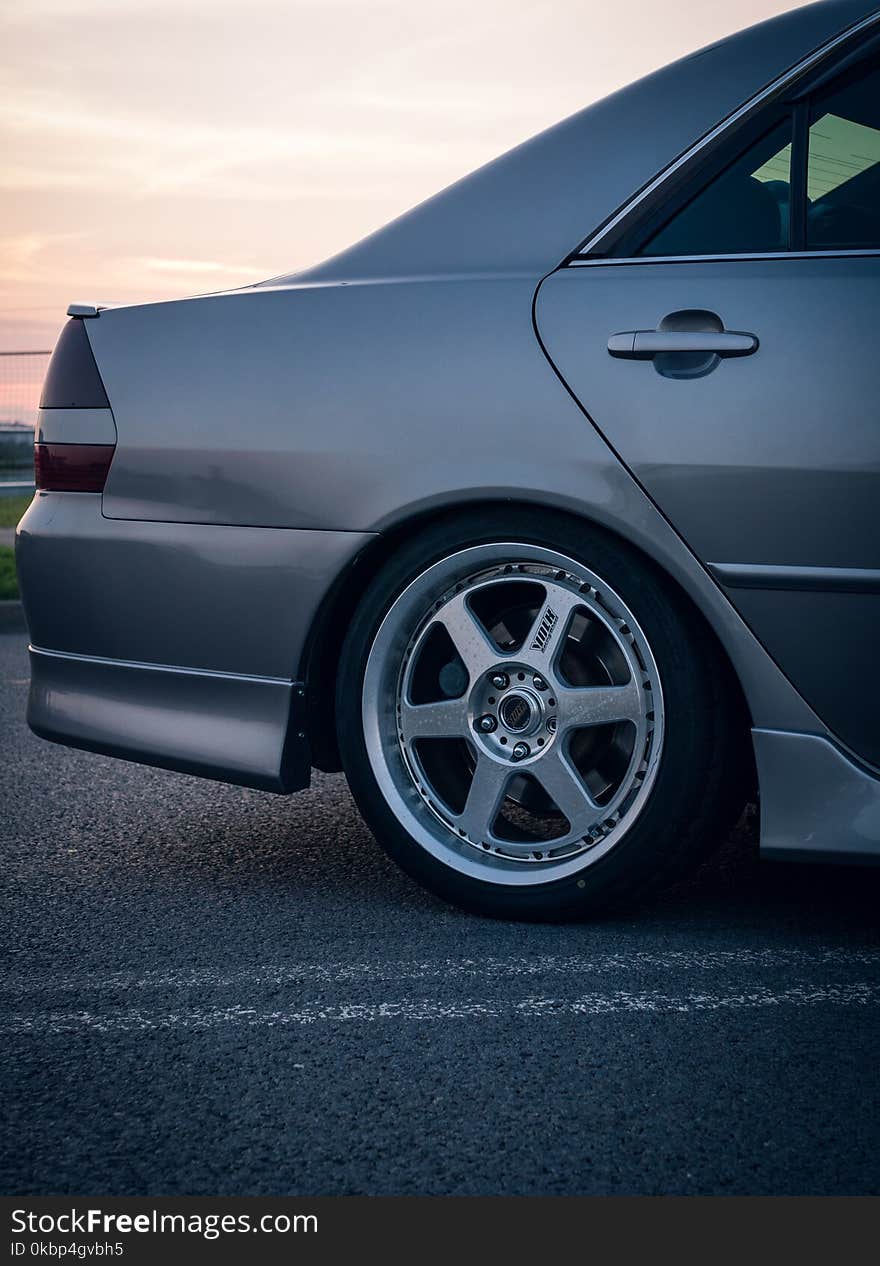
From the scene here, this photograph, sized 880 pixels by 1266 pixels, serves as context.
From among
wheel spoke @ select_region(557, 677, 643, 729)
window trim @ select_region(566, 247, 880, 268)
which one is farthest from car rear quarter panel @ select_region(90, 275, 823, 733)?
wheel spoke @ select_region(557, 677, 643, 729)

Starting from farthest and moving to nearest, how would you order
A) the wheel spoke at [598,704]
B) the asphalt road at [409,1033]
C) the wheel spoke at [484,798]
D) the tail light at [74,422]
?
the tail light at [74,422]
the wheel spoke at [484,798]
the wheel spoke at [598,704]
the asphalt road at [409,1033]

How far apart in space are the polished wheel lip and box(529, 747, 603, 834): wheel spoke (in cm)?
1

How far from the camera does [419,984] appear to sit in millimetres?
2537

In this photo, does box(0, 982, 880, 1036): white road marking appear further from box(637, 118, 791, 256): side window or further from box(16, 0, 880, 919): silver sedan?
box(637, 118, 791, 256): side window

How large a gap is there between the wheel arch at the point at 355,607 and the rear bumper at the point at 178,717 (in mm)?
68

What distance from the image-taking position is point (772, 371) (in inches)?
99.0

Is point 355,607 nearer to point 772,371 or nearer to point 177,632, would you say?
point 177,632

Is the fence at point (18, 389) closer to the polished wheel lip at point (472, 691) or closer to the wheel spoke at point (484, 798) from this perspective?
the polished wheel lip at point (472, 691)

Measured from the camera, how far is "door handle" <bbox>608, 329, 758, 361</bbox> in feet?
8.35

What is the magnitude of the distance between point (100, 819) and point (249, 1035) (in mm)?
1616

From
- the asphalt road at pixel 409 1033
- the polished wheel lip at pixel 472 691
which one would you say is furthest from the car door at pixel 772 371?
the asphalt road at pixel 409 1033

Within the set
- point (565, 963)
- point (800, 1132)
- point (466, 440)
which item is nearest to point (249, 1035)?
point (565, 963)

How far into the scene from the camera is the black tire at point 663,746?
2670 mm

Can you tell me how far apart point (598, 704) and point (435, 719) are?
35cm
